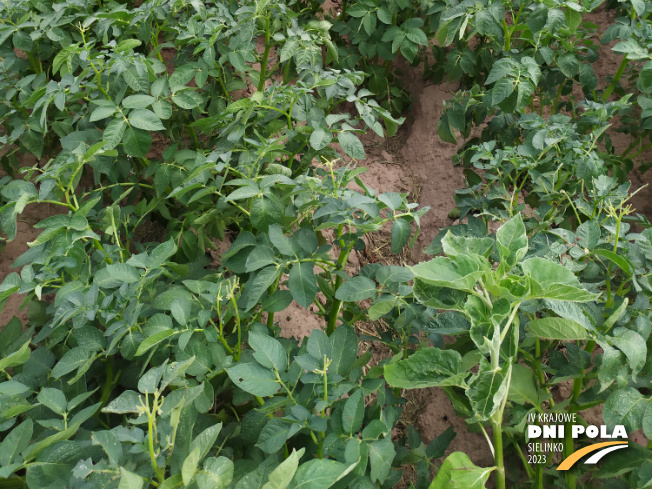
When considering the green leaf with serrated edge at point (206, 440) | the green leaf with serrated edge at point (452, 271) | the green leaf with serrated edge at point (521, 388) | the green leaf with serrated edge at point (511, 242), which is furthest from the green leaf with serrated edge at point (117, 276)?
the green leaf with serrated edge at point (521, 388)

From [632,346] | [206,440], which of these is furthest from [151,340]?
[632,346]

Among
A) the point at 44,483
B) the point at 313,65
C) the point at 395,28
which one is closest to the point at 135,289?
the point at 44,483

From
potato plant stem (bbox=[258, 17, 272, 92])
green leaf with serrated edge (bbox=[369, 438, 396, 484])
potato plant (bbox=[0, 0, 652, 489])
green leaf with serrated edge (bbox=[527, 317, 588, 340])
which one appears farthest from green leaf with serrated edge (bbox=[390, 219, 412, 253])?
potato plant stem (bbox=[258, 17, 272, 92])

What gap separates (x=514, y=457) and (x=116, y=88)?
170 cm

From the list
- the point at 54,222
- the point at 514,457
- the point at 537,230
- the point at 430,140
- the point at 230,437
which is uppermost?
the point at 54,222

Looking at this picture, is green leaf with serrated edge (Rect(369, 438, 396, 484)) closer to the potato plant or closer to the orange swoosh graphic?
the potato plant

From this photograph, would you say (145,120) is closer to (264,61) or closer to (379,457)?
(264,61)

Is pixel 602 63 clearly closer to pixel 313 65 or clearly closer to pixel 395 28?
pixel 395 28

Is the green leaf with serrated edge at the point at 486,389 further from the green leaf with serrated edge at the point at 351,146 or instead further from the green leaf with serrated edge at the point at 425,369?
the green leaf with serrated edge at the point at 351,146

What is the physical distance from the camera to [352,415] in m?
1.07

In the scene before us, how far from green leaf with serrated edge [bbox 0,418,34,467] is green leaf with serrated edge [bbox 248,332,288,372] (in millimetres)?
452

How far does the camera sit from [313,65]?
1.79 m

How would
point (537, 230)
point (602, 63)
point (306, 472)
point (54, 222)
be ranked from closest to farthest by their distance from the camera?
point (306, 472) < point (54, 222) < point (537, 230) < point (602, 63)

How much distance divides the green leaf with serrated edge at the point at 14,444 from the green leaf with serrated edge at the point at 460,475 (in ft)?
2.53
